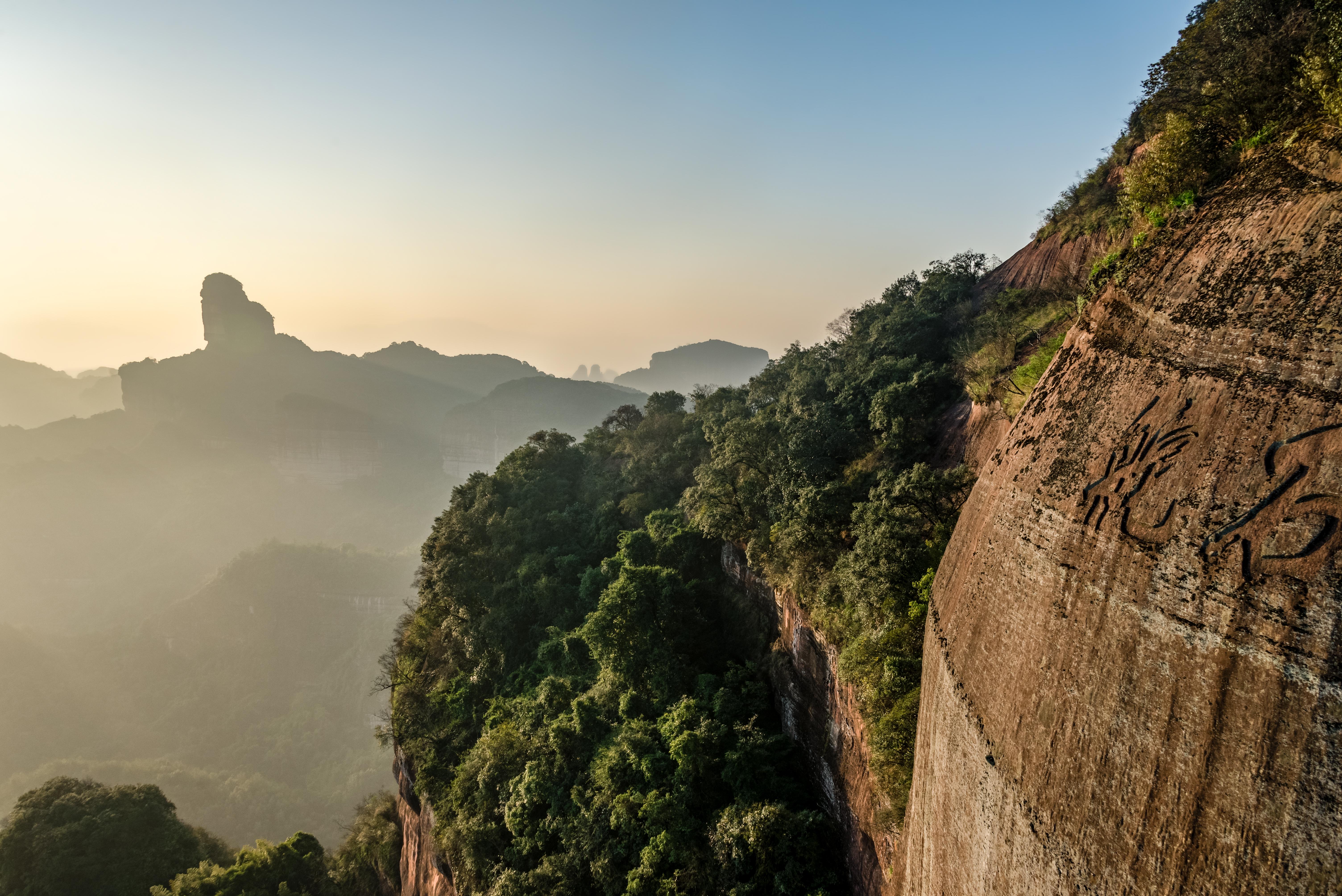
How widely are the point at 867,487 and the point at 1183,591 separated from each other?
1261 centimetres

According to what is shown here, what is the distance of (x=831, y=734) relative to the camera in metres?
14.8

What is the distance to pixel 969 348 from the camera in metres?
19.0

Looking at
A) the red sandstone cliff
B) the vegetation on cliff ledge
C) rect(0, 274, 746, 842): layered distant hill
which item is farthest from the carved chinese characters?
rect(0, 274, 746, 842): layered distant hill

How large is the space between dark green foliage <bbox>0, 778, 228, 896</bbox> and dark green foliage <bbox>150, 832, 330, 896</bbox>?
6.89 feet

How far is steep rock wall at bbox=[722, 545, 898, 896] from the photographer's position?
12195 mm

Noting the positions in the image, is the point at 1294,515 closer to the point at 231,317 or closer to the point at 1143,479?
the point at 1143,479

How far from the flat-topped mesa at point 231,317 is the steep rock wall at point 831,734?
8182 inches

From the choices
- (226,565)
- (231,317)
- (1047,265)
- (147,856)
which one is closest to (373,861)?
(147,856)

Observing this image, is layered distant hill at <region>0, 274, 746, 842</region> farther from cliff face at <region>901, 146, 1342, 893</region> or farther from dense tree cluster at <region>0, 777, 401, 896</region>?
cliff face at <region>901, 146, 1342, 893</region>

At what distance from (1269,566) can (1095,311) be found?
12.3 feet

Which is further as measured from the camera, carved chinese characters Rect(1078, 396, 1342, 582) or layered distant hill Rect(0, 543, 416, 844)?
layered distant hill Rect(0, 543, 416, 844)

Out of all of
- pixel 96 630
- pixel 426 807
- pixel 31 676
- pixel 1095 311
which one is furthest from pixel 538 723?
pixel 96 630

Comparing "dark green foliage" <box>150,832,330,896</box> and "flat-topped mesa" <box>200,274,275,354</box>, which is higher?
"flat-topped mesa" <box>200,274,275,354</box>

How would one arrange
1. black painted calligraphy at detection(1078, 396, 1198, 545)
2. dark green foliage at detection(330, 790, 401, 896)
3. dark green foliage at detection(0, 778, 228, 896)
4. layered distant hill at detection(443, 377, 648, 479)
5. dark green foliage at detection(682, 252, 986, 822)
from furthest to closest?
layered distant hill at detection(443, 377, 648, 479)
dark green foliage at detection(330, 790, 401, 896)
dark green foliage at detection(0, 778, 228, 896)
dark green foliage at detection(682, 252, 986, 822)
black painted calligraphy at detection(1078, 396, 1198, 545)
